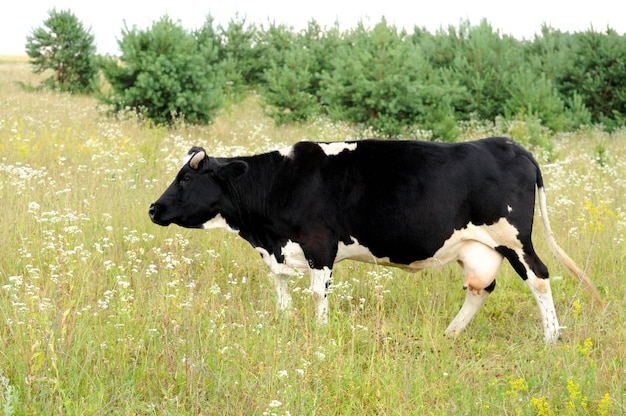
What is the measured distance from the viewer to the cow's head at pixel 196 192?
605 cm

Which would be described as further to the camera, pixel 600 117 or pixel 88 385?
pixel 600 117

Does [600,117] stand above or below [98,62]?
below

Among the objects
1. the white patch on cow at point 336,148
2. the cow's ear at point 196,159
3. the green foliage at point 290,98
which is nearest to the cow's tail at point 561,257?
the white patch on cow at point 336,148

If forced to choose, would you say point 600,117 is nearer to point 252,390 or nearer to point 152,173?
point 152,173

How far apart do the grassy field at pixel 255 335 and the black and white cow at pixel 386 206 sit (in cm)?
33

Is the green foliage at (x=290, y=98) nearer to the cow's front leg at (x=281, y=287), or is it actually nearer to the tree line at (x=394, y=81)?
the tree line at (x=394, y=81)

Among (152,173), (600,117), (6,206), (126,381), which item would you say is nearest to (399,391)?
(126,381)

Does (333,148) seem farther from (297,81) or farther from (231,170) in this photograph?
(297,81)

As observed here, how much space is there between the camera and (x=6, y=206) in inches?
307

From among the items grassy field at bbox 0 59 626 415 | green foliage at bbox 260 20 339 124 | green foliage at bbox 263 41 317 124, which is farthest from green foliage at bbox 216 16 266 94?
grassy field at bbox 0 59 626 415

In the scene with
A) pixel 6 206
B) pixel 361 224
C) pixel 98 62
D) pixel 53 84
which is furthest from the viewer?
pixel 53 84

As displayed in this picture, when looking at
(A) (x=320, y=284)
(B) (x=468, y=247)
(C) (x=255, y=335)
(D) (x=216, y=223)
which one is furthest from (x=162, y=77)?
(C) (x=255, y=335)

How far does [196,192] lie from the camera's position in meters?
6.12

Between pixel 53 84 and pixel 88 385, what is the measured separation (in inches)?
1003
